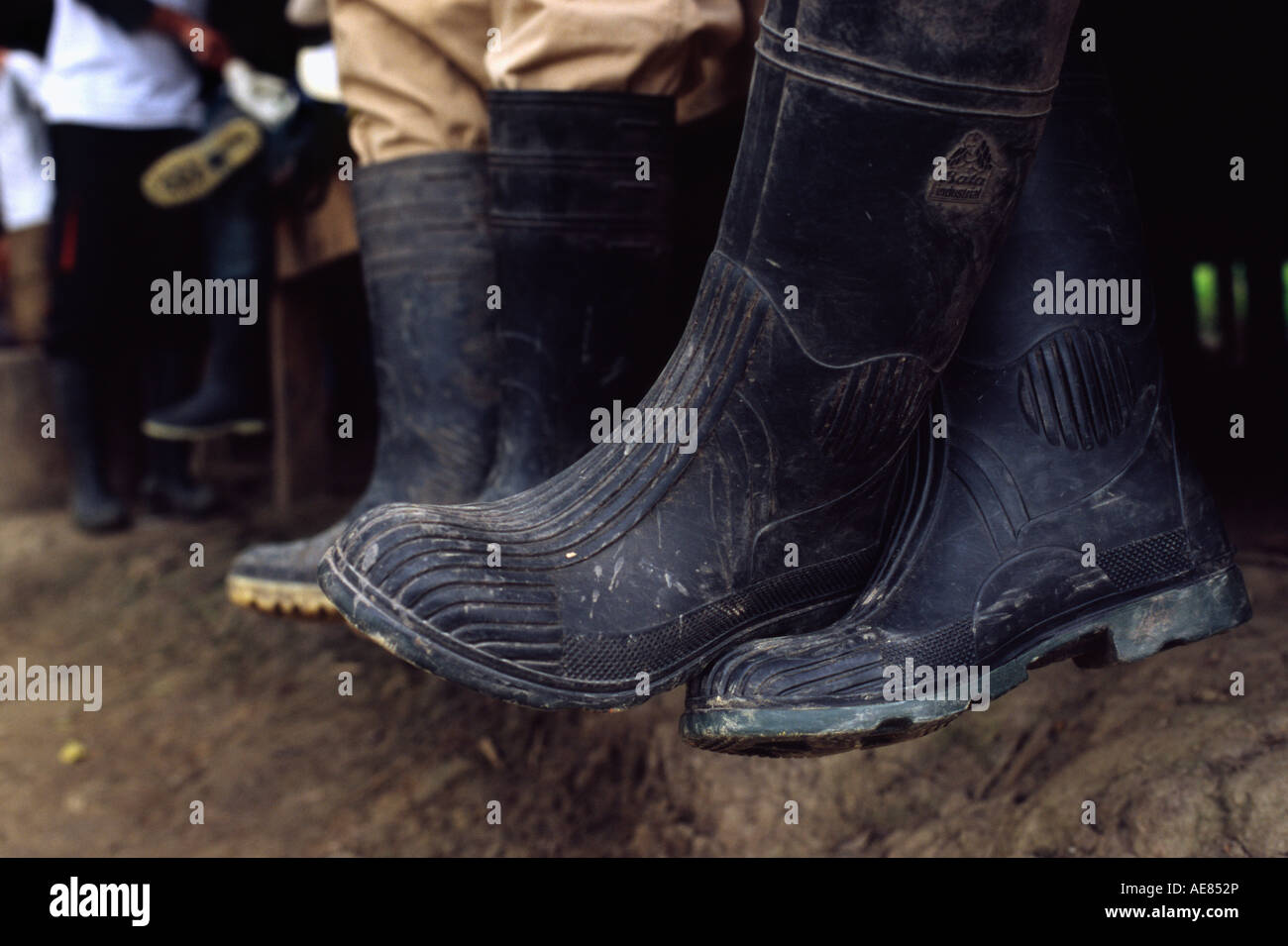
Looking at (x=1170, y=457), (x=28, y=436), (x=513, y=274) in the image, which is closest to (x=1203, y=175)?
(x=1170, y=457)

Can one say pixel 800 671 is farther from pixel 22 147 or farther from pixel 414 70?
pixel 22 147

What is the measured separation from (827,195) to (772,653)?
0.33 m

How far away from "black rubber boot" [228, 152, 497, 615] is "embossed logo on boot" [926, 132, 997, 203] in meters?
0.62

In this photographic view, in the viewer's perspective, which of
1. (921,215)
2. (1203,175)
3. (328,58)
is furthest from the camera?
(328,58)

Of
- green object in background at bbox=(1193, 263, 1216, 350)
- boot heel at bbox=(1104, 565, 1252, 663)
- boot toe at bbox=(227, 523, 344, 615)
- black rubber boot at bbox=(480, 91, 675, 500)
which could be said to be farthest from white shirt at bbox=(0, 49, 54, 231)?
green object in background at bbox=(1193, 263, 1216, 350)

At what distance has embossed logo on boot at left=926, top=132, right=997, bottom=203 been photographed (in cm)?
80

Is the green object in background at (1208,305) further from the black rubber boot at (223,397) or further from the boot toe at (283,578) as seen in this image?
the boot toe at (283,578)

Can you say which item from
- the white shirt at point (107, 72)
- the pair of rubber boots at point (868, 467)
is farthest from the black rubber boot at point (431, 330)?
the white shirt at point (107, 72)

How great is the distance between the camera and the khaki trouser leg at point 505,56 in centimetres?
105

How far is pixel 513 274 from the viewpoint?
1.14 metres

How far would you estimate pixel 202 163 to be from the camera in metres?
2.52

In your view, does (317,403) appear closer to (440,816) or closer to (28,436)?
(28,436)

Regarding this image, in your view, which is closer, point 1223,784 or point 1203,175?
point 1223,784

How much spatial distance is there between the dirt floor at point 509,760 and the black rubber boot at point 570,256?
531 millimetres
